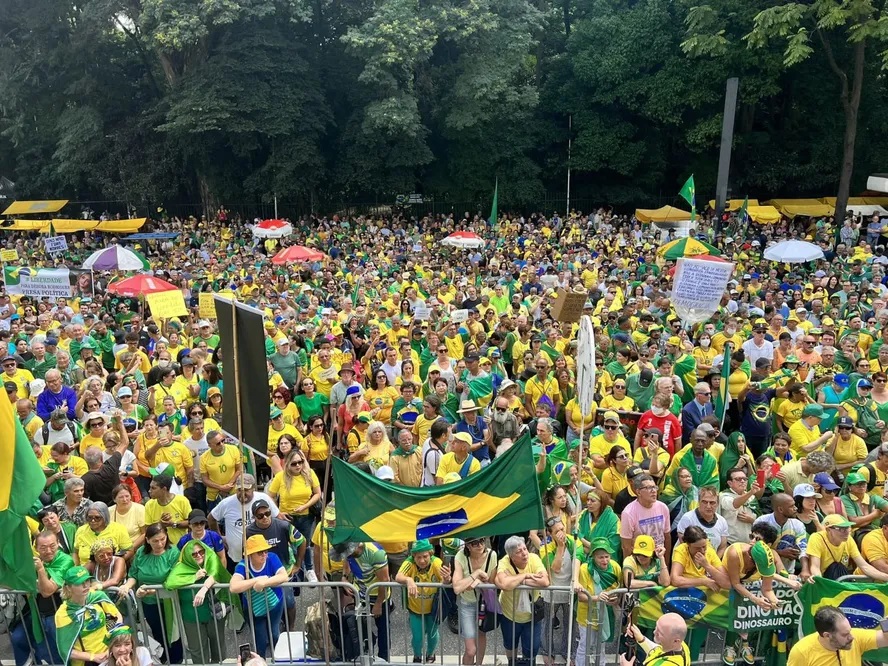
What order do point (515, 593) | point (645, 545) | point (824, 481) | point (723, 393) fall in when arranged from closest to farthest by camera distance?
point (515, 593) < point (645, 545) < point (824, 481) < point (723, 393)

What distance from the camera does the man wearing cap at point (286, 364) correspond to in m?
10.1

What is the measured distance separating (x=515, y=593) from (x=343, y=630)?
1.34 meters

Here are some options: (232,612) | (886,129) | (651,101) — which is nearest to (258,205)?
(651,101)

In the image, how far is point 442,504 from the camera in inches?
222

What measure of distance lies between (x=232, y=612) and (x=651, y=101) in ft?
94.4

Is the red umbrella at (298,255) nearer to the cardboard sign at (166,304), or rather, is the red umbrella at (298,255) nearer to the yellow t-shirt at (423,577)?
the cardboard sign at (166,304)

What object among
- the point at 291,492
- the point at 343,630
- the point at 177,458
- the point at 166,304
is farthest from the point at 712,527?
the point at 166,304

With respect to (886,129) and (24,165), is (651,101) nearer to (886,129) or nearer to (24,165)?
(886,129)

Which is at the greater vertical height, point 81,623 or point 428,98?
point 428,98

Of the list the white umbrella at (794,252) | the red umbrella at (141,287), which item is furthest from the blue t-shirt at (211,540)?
the white umbrella at (794,252)

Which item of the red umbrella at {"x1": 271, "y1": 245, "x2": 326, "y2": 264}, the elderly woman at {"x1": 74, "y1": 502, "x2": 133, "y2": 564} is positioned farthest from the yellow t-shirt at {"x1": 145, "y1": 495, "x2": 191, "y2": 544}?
the red umbrella at {"x1": 271, "y1": 245, "x2": 326, "y2": 264}

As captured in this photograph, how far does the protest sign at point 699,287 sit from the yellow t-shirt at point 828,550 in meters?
4.56

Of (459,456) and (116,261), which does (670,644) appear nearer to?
(459,456)

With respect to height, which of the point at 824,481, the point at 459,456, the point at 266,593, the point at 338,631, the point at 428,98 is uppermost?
the point at 428,98
